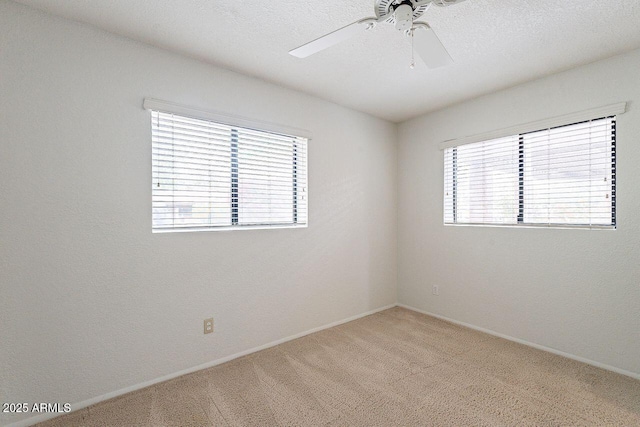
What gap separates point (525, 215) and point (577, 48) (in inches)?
56.2

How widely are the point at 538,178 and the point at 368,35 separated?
2094 millimetres

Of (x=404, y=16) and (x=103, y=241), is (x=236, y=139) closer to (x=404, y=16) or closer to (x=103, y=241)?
(x=103, y=241)

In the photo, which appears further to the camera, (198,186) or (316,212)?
(316,212)

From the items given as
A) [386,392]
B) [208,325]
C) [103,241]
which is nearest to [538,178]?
[386,392]

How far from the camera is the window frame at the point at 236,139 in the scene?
2.30 metres

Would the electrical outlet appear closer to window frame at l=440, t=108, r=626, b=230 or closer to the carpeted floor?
the carpeted floor

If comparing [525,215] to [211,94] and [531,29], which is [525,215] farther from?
[211,94]

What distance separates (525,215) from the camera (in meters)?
2.91

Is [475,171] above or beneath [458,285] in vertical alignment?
above

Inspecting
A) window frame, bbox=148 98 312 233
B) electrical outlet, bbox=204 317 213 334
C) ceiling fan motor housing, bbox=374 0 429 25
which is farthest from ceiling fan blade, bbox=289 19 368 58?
electrical outlet, bbox=204 317 213 334

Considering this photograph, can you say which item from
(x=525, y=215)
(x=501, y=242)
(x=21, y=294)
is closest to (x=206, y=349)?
(x=21, y=294)

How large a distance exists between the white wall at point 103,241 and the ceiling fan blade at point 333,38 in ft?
3.87

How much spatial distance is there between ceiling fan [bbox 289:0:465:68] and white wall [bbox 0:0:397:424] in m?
1.33

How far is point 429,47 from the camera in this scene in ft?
5.36
